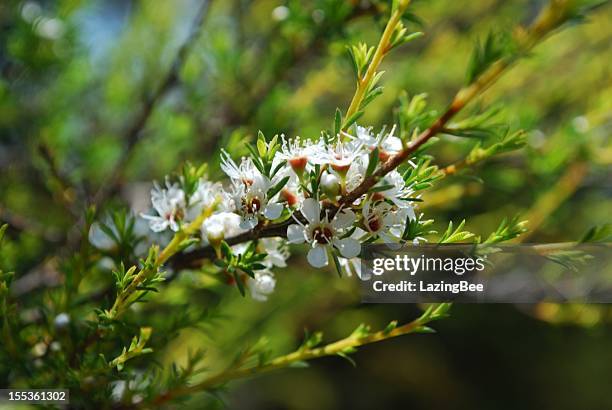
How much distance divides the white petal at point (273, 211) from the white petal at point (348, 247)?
56 millimetres

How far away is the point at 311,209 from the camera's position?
50cm

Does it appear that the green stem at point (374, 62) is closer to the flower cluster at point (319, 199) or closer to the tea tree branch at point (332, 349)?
the flower cluster at point (319, 199)

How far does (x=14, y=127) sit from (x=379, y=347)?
1.75 metres

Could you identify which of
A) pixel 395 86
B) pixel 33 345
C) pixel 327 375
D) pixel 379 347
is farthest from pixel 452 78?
pixel 327 375

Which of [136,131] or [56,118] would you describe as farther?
[56,118]

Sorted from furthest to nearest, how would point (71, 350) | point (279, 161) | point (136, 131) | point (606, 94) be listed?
point (606, 94)
point (136, 131)
point (71, 350)
point (279, 161)

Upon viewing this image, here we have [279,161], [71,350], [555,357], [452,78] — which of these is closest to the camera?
[279,161]

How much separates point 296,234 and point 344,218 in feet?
0.15

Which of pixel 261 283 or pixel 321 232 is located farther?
pixel 261 283

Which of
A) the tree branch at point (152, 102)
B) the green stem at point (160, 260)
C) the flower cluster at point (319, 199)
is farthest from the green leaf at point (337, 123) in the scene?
the tree branch at point (152, 102)

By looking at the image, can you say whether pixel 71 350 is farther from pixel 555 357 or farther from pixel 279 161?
pixel 555 357

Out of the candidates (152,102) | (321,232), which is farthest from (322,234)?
(152,102)

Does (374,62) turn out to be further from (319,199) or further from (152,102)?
(152,102)

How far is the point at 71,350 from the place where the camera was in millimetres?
646
